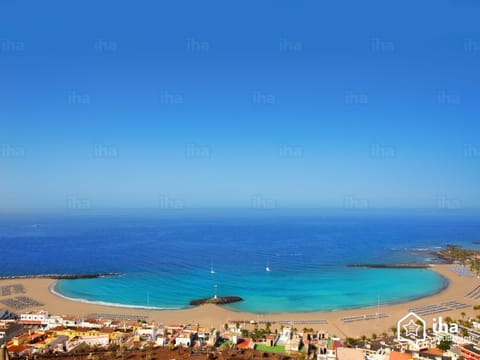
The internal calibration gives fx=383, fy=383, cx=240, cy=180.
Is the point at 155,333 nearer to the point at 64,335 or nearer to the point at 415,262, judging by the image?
the point at 64,335

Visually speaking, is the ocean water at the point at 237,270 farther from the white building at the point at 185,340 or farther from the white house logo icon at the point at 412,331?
the white building at the point at 185,340

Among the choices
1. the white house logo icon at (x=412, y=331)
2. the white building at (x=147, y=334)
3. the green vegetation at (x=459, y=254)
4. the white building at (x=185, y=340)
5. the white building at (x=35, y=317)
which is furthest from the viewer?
the green vegetation at (x=459, y=254)

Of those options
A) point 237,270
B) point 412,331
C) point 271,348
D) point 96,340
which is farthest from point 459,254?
point 96,340

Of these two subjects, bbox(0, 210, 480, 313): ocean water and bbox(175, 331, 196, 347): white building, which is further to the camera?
bbox(0, 210, 480, 313): ocean water

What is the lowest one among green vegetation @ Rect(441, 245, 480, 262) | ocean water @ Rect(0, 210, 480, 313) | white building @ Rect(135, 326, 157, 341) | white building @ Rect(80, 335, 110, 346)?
ocean water @ Rect(0, 210, 480, 313)

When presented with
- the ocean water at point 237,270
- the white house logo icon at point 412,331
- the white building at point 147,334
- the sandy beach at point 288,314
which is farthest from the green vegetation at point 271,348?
the ocean water at point 237,270

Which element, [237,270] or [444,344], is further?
[237,270]

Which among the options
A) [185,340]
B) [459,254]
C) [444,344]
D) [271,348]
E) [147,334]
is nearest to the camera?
[444,344]

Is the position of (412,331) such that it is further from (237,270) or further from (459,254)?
(459,254)

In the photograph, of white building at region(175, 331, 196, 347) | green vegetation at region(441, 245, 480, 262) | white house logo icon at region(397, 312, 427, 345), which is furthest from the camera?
green vegetation at region(441, 245, 480, 262)

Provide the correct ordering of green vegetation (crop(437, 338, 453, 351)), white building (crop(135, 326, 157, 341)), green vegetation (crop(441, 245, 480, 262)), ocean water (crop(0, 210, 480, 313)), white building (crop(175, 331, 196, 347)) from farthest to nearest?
green vegetation (crop(441, 245, 480, 262)) < ocean water (crop(0, 210, 480, 313)) < white building (crop(135, 326, 157, 341)) < white building (crop(175, 331, 196, 347)) < green vegetation (crop(437, 338, 453, 351))

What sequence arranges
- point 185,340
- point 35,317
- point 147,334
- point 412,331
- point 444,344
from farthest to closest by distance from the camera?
point 35,317 < point 412,331 < point 147,334 < point 185,340 < point 444,344

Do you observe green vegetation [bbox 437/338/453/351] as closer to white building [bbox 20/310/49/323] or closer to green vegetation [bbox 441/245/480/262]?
white building [bbox 20/310/49/323]

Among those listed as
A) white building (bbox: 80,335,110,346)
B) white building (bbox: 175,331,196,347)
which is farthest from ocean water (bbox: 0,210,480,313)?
white building (bbox: 80,335,110,346)
